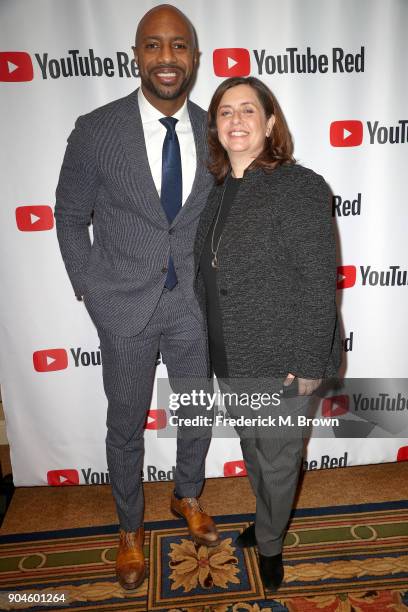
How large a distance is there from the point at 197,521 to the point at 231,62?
219 centimetres

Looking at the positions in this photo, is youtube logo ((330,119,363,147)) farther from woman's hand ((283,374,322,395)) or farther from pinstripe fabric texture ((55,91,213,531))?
woman's hand ((283,374,322,395))

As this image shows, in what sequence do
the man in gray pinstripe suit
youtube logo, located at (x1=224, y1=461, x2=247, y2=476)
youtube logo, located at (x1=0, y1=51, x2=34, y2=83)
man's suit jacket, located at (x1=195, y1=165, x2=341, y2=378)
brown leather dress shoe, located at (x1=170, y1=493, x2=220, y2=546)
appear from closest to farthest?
man's suit jacket, located at (x1=195, y1=165, x2=341, y2=378), the man in gray pinstripe suit, youtube logo, located at (x1=0, y1=51, x2=34, y2=83), brown leather dress shoe, located at (x1=170, y1=493, x2=220, y2=546), youtube logo, located at (x1=224, y1=461, x2=247, y2=476)

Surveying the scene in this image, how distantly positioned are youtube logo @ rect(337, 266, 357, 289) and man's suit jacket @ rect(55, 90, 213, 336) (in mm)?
932

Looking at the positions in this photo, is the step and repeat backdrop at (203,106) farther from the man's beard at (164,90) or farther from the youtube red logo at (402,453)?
the man's beard at (164,90)

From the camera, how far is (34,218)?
2.21 metres

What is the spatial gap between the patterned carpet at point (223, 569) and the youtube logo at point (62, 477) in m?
0.37

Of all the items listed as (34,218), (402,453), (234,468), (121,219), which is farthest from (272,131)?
(402,453)

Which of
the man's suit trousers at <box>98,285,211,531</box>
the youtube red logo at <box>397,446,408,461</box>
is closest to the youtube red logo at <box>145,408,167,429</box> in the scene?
the man's suit trousers at <box>98,285,211,531</box>

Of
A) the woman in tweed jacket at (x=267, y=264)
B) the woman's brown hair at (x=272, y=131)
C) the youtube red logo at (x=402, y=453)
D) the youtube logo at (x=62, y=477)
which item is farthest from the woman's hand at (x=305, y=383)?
the youtube logo at (x=62, y=477)

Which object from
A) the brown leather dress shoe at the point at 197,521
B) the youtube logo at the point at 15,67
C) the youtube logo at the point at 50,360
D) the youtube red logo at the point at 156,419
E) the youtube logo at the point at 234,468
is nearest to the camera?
the youtube logo at the point at 15,67

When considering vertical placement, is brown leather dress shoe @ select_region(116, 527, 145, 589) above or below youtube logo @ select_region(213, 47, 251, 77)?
below

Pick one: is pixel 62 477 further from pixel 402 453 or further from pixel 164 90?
pixel 164 90

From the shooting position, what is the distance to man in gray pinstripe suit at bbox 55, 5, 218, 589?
1695mm

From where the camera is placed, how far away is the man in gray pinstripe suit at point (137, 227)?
5.56 feet
